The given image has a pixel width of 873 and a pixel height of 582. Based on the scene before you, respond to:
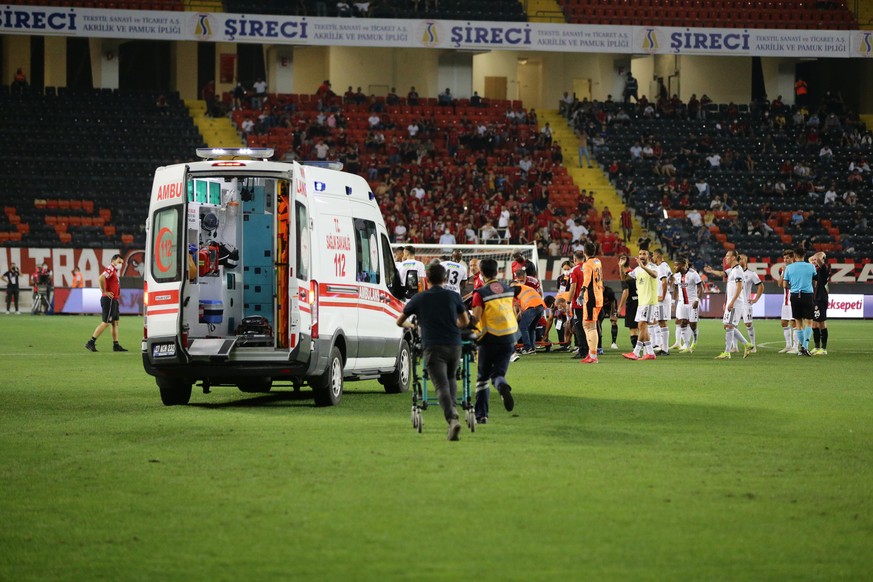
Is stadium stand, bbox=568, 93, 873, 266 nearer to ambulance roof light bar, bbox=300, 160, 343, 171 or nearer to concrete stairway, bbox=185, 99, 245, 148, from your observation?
concrete stairway, bbox=185, 99, 245, 148

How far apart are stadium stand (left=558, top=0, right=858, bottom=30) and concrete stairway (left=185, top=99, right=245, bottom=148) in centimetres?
1591

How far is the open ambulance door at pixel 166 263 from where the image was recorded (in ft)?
52.0

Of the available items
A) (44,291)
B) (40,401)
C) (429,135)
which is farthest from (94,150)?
(40,401)

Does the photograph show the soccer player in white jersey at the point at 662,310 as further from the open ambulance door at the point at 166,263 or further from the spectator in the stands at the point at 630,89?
the spectator in the stands at the point at 630,89

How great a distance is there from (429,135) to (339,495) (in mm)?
46321

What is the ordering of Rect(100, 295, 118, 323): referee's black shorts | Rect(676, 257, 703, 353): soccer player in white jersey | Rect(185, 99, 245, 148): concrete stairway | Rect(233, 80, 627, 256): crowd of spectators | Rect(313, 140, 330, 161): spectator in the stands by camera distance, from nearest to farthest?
Rect(100, 295, 118, 323): referee's black shorts < Rect(676, 257, 703, 353): soccer player in white jersey < Rect(233, 80, 627, 256): crowd of spectators < Rect(313, 140, 330, 161): spectator in the stands < Rect(185, 99, 245, 148): concrete stairway

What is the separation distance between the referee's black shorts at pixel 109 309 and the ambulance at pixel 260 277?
10.6m

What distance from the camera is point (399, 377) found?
61.6 feet

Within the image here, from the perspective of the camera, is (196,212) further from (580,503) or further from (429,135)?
(429,135)

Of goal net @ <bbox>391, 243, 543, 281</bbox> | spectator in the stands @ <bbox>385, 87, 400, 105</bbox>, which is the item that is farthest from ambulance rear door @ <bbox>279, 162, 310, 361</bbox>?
spectator in the stands @ <bbox>385, 87, 400, 105</bbox>

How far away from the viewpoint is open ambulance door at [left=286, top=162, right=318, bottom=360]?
15.5 meters

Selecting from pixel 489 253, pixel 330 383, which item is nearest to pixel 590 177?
pixel 489 253

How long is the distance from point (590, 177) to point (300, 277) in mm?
41178

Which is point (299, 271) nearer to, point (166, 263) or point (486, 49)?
point (166, 263)
